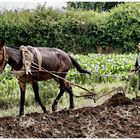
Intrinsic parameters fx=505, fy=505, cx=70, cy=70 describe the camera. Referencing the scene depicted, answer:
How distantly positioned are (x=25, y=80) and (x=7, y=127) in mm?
1882

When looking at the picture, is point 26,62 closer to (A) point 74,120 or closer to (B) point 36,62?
(B) point 36,62

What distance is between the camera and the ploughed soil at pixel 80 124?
732 centimetres

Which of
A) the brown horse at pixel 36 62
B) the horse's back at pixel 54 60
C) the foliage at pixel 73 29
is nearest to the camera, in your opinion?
the brown horse at pixel 36 62

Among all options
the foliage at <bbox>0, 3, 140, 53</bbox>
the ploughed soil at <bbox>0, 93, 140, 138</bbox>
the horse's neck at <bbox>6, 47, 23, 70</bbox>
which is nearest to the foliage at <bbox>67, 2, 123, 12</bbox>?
the foliage at <bbox>0, 3, 140, 53</bbox>

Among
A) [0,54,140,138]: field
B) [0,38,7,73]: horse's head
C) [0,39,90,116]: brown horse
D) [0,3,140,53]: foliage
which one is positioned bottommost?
[0,3,140,53]: foliage

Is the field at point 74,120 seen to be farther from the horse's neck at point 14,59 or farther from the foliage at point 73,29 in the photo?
the foliage at point 73,29

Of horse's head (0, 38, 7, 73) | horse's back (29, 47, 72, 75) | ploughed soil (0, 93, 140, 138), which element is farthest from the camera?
horse's back (29, 47, 72, 75)

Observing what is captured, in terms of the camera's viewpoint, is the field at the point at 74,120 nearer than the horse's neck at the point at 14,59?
Yes

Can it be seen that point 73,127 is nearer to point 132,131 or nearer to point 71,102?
point 132,131

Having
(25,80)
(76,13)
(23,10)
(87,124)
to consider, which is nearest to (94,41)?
(76,13)

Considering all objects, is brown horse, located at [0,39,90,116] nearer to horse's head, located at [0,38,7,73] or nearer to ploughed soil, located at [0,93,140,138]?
horse's head, located at [0,38,7,73]

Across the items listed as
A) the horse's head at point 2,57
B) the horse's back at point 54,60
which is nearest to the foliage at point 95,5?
the horse's back at point 54,60

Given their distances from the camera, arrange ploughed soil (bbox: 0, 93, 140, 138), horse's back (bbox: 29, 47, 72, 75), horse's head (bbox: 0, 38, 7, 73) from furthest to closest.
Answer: horse's back (bbox: 29, 47, 72, 75) → horse's head (bbox: 0, 38, 7, 73) → ploughed soil (bbox: 0, 93, 140, 138)

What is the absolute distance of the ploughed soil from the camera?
7320 millimetres
